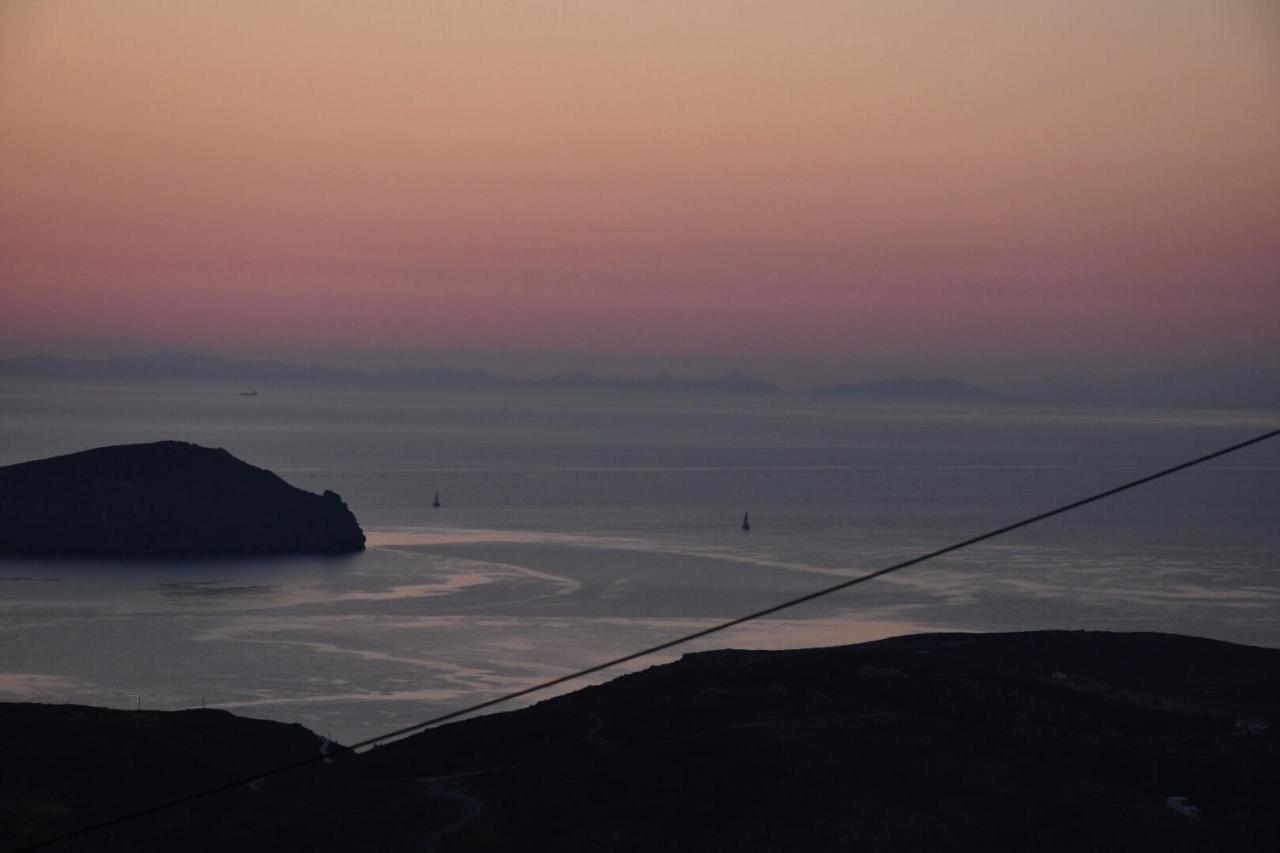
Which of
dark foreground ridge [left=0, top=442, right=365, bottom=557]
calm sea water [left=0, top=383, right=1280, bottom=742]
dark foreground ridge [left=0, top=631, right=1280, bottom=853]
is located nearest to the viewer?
dark foreground ridge [left=0, top=631, right=1280, bottom=853]

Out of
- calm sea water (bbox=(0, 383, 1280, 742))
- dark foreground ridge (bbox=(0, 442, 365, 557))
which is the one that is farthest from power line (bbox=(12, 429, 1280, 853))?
dark foreground ridge (bbox=(0, 442, 365, 557))

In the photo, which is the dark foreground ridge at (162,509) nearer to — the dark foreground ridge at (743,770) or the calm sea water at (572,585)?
the calm sea water at (572,585)

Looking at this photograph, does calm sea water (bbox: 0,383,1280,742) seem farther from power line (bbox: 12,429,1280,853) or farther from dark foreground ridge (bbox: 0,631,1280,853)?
power line (bbox: 12,429,1280,853)

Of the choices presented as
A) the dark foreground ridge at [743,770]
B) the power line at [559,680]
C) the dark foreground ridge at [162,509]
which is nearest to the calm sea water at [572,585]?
the dark foreground ridge at [162,509]

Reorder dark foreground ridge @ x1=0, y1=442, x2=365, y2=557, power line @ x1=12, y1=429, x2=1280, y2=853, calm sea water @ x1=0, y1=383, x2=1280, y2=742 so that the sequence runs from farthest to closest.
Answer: dark foreground ridge @ x1=0, y1=442, x2=365, y2=557, calm sea water @ x1=0, y1=383, x2=1280, y2=742, power line @ x1=12, y1=429, x2=1280, y2=853

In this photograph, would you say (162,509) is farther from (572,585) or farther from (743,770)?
(743,770)

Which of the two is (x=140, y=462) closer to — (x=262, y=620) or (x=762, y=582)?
(x=262, y=620)
